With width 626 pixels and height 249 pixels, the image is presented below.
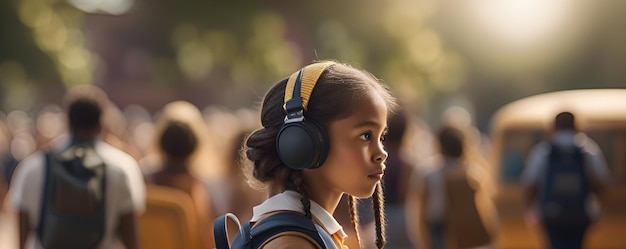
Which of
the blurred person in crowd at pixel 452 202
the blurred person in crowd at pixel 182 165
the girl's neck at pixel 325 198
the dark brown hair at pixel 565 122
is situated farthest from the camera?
the dark brown hair at pixel 565 122

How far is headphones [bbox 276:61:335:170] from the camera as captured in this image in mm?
2238

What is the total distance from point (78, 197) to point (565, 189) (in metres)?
4.67

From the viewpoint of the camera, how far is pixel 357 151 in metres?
2.27

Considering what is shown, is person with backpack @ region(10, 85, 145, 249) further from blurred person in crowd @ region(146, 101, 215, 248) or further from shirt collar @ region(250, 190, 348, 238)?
shirt collar @ region(250, 190, 348, 238)

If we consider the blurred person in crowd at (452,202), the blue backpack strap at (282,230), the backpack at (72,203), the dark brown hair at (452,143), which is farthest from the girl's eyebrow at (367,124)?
the dark brown hair at (452,143)

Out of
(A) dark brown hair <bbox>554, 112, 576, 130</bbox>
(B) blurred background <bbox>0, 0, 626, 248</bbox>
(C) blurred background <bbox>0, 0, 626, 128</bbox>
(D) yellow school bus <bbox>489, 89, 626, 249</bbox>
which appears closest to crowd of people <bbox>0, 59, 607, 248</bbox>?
(D) yellow school bus <bbox>489, 89, 626, 249</bbox>

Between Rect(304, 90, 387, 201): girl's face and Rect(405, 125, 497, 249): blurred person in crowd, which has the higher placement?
Rect(304, 90, 387, 201): girl's face

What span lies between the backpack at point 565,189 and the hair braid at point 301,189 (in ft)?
20.5

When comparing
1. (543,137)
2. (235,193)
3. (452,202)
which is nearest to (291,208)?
(235,193)

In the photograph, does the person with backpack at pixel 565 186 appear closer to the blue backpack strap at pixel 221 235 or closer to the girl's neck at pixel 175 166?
the girl's neck at pixel 175 166

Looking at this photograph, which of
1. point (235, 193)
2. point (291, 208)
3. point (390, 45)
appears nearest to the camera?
point (291, 208)

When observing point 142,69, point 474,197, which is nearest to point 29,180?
point 474,197

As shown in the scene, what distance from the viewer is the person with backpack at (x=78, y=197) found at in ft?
16.3

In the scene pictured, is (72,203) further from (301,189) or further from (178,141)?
(301,189)
